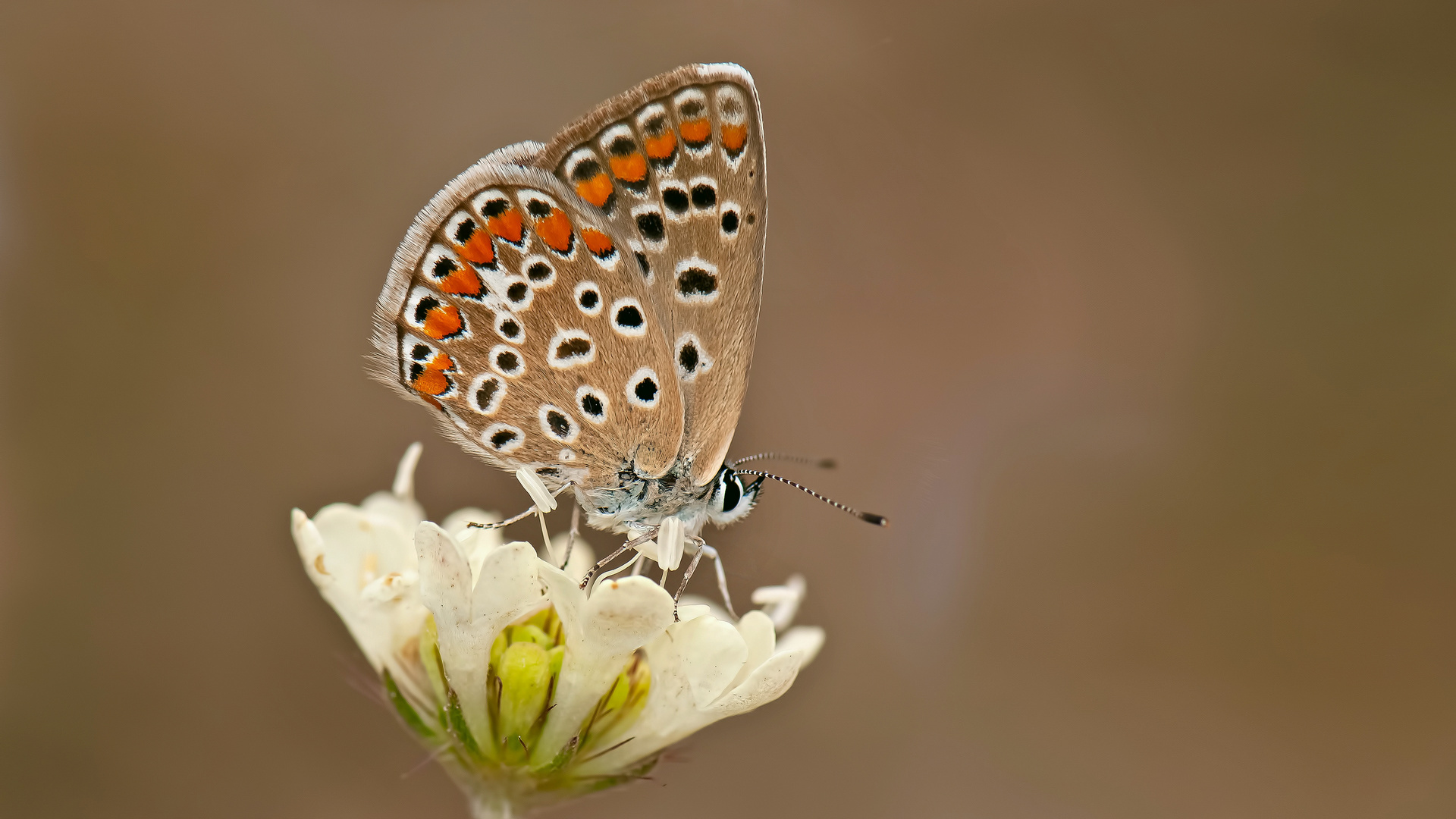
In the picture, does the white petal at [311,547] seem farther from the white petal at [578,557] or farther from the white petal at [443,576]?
the white petal at [578,557]

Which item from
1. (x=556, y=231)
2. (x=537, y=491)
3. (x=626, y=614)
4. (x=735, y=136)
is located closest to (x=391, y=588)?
(x=537, y=491)

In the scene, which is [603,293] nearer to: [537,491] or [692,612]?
[537,491]

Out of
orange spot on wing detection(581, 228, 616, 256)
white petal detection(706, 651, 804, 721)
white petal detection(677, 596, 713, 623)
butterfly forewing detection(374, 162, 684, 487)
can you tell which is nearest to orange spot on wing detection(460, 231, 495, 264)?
butterfly forewing detection(374, 162, 684, 487)

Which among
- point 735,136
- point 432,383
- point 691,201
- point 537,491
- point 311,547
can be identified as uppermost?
point 735,136

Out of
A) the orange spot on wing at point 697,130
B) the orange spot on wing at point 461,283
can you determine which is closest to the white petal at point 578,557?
the orange spot on wing at point 461,283

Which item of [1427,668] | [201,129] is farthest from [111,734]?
[1427,668]

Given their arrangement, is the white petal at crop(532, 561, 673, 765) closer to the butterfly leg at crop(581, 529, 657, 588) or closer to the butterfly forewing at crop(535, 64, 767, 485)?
the butterfly leg at crop(581, 529, 657, 588)

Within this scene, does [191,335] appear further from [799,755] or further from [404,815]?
[799,755]
